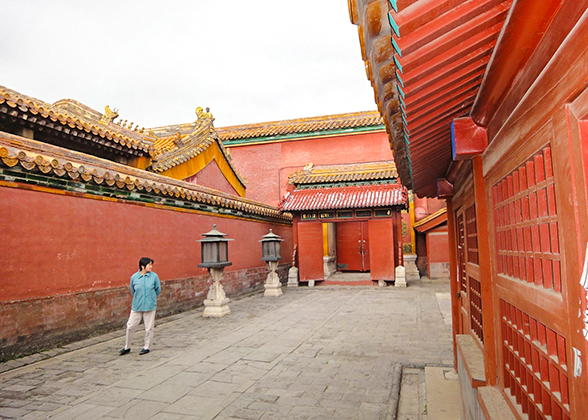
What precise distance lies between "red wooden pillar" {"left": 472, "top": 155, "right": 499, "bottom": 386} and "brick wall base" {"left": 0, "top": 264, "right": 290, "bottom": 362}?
17.9 ft

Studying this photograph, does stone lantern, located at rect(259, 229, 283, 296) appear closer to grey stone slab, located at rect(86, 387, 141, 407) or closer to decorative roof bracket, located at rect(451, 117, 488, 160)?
grey stone slab, located at rect(86, 387, 141, 407)

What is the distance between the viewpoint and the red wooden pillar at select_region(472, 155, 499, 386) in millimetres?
2373

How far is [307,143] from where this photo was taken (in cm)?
1886

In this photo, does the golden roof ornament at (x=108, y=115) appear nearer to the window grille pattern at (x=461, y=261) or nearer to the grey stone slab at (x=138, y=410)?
the grey stone slab at (x=138, y=410)

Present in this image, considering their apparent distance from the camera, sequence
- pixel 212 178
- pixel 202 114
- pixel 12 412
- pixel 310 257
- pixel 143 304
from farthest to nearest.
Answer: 1. pixel 310 257
2. pixel 212 178
3. pixel 202 114
4. pixel 143 304
5. pixel 12 412

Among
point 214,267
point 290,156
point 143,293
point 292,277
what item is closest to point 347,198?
point 292,277

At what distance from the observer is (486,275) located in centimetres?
241

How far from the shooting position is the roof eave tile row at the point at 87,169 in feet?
17.5

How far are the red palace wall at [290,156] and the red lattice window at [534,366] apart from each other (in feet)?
52.4

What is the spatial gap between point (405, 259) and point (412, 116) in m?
14.3

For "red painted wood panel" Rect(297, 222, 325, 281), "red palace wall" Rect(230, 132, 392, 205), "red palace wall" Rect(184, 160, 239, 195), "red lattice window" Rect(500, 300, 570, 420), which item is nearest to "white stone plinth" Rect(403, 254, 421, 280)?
"red painted wood panel" Rect(297, 222, 325, 281)

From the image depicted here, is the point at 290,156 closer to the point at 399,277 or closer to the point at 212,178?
the point at 212,178

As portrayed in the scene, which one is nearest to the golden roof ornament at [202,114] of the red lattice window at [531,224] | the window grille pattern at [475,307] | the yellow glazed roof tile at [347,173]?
the yellow glazed roof tile at [347,173]

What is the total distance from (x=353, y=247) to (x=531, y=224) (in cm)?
1661
